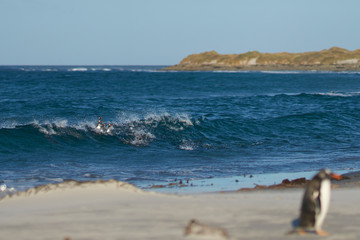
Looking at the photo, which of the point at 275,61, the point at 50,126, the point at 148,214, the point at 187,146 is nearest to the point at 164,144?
the point at 187,146

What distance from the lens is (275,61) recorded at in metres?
141

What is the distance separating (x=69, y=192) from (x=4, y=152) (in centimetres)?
842

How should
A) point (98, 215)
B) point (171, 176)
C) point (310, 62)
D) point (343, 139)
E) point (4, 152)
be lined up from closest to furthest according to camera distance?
1. point (98, 215)
2. point (171, 176)
3. point (4, 152)
4. point (343, 139)
5. point (310, 62)

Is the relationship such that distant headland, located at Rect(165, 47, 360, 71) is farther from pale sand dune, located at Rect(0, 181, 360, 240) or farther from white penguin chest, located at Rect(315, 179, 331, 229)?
white penguin chest, located at Rect(315, 179, 331, 229)

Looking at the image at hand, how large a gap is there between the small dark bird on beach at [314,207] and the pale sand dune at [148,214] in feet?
0.48

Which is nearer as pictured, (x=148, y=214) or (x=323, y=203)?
(x=323, y=203)

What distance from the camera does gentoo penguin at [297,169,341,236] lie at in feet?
18.2

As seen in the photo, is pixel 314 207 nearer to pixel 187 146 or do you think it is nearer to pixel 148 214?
pixel 148 214

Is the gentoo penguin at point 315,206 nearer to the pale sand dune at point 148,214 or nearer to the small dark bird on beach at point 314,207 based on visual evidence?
the small dark bird on beach at point 314,207

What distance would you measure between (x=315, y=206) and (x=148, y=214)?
2.12m

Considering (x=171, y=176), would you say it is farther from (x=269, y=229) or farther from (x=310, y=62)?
(x=310, y=62)

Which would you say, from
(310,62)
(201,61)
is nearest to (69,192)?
(310,62)

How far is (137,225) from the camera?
5.65m

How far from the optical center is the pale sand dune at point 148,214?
5.40 m
